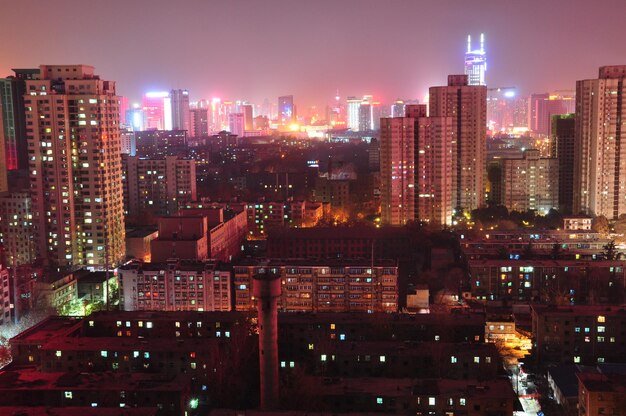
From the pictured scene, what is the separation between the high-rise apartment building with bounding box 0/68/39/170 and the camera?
20297 mm

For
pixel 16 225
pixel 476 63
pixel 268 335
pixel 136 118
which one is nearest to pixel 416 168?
pixel 16 225

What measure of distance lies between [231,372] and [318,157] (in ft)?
72.4

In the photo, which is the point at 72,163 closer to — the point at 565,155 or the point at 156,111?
the point at 565,155

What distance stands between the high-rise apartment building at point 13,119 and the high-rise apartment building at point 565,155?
13.8 m

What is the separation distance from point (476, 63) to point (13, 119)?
60.0 feet

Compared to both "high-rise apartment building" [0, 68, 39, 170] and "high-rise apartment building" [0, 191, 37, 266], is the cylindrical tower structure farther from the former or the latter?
"high-rise apartment building" [0, 68, 39, 170]

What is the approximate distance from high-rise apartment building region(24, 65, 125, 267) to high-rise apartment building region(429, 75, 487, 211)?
24.8 feet

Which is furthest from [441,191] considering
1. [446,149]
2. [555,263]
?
[555,263]

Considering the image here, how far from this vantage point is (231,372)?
311 inches

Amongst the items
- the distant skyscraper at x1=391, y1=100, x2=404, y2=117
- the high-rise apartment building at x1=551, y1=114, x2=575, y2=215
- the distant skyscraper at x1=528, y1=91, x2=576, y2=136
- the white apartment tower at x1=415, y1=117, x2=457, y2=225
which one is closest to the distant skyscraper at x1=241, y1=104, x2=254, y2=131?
the distant skyscraper at x1=391, y1=100, x2=404, y2=117

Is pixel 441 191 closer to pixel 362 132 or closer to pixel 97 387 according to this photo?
pixel 97 387

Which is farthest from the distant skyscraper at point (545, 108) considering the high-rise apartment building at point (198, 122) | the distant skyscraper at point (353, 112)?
the high-rise apartment building at point (198, 122)

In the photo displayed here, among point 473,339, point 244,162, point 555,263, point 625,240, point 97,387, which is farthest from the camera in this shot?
point 244,162

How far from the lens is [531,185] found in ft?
57.8
